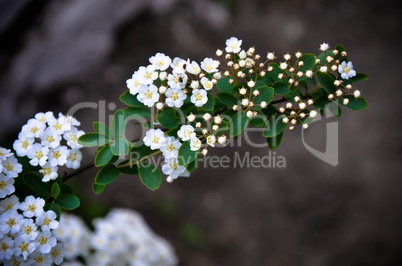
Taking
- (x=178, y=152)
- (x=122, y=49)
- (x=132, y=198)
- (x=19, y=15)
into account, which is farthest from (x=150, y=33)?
(x=178, y=152)

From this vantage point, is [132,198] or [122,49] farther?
[122,49]

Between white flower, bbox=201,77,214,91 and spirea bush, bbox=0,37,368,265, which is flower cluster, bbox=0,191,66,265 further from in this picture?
white flower, bbox=201,77,214,91

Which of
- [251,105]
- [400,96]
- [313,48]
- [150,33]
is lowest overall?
[400,96]

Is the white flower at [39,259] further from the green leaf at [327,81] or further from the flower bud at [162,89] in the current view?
the green leaf at [327,81]

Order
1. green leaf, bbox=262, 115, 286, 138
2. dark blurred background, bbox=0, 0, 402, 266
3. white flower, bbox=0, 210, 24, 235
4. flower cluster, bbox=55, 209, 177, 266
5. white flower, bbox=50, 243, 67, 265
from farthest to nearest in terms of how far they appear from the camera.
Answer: dark blurred background, bbox=0, 0, 402, 266, flower cluster, bbox=55, 209, 177, 266, white flower, bbox=50, 243, 67, 265, green leaf, bbox=262, 115, 286, 138, white flower, bbox=0, 210, 24, 235

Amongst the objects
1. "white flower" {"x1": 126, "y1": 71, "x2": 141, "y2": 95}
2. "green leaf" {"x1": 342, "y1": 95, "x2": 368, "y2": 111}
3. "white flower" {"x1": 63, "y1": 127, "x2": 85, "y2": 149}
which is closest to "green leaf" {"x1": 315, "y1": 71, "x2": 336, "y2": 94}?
"green leaf" {"x1": 342, "y1": 95, "x2": 368, "y2": 111}

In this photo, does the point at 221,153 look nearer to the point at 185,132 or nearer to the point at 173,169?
the point at 173,169

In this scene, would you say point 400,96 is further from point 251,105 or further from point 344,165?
point 251,105
